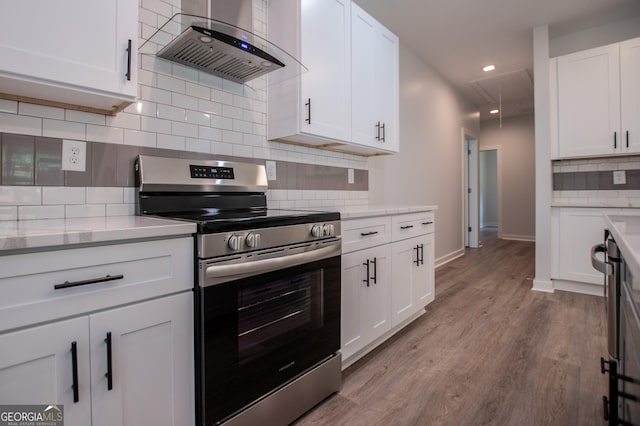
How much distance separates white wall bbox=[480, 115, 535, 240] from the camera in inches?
268

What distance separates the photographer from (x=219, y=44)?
1451mm

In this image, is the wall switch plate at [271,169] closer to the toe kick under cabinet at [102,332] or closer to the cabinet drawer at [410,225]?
the cabinet drawer at [410,225]

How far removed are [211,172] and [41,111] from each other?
681mm

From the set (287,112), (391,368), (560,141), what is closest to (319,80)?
(287,112)

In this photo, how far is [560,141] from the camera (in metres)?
3.47

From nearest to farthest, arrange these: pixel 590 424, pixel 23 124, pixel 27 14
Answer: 1. pixel 27 14
2. pixel 23 124
3. pixel 590 424

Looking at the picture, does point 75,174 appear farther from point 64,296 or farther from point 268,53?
point 268,53

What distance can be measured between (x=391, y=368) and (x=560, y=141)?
311cm

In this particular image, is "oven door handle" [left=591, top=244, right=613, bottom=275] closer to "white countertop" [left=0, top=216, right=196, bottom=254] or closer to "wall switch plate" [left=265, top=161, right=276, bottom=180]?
"white countertop" [left=0, top=216, right=196, bottom=254]

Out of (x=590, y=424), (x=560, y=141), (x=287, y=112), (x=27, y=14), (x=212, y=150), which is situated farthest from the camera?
(x=560, y=141)

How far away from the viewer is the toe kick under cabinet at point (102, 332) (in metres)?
0.81

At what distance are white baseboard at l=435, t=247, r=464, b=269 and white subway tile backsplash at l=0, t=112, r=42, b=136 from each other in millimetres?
4297

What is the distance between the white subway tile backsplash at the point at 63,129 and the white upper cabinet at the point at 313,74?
3.16ft

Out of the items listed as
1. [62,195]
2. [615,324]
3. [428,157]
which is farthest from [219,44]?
[428,157]
